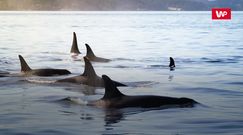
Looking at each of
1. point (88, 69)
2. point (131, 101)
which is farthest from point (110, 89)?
point (88, 69)

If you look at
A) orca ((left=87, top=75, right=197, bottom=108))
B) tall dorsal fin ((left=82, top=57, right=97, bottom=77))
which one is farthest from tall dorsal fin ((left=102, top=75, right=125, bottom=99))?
tall dorsal fin ((left=82, top=57, right=97, bottom=77))

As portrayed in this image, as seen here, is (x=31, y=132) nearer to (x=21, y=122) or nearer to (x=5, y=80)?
(x=21, y=122)

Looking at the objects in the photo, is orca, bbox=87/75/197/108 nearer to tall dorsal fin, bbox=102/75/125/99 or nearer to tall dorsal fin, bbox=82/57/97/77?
tall dorsal fin, bbox=102/75/125/99

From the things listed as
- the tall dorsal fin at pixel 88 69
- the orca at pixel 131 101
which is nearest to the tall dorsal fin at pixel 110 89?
the orca at pixel 131 101

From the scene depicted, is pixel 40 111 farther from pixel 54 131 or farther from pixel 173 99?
pixel 173 99

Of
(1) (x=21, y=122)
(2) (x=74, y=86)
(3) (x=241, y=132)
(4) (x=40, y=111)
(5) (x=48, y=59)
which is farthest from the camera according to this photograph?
(5) (x=48, y=59)

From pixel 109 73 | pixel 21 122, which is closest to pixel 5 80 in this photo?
pixel 109 73

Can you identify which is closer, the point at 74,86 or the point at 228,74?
the point at 74,86

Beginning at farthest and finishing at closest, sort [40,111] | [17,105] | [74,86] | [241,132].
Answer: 1. [74,86]
2. [17,105]
3. [40,111]
4. [241,132]

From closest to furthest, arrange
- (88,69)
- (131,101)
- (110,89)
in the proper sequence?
(110,89) < (131,101) < (88,69)

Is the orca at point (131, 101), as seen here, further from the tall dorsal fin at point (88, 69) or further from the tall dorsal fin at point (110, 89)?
the tall dorsal fin at point (88, 69)

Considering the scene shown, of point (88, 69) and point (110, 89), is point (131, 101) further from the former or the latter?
point (88, 69)

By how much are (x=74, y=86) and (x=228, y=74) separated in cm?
711

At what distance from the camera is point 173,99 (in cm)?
1345
